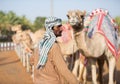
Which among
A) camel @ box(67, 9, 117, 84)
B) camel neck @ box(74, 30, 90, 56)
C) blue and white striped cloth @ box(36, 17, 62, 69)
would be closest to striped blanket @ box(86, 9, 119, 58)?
camel @ box(67, 9, 117, 84)

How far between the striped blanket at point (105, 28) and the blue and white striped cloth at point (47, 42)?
4.08 m

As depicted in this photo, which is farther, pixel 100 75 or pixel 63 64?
pixel 100 75

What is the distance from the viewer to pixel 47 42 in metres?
3.43

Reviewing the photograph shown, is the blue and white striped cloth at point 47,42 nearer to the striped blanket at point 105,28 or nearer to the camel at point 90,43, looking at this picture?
the camel at point 90,43

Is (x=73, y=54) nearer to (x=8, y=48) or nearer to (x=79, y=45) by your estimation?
(x=79, y=45)

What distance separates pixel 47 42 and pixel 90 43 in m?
4.00

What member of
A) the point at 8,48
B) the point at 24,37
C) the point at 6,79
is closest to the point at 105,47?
the point at 6,79

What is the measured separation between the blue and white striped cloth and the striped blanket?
408cm

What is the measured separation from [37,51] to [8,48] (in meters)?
31.8

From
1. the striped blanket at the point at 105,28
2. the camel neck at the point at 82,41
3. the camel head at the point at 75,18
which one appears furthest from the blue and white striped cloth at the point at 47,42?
the striped blanket at the point at 105,28

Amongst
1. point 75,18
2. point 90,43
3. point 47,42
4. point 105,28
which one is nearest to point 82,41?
point 90,43

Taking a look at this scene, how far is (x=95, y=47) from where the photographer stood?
294 inches

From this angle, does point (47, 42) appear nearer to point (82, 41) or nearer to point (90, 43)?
point (82, 41)

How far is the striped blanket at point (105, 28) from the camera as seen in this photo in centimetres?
744
